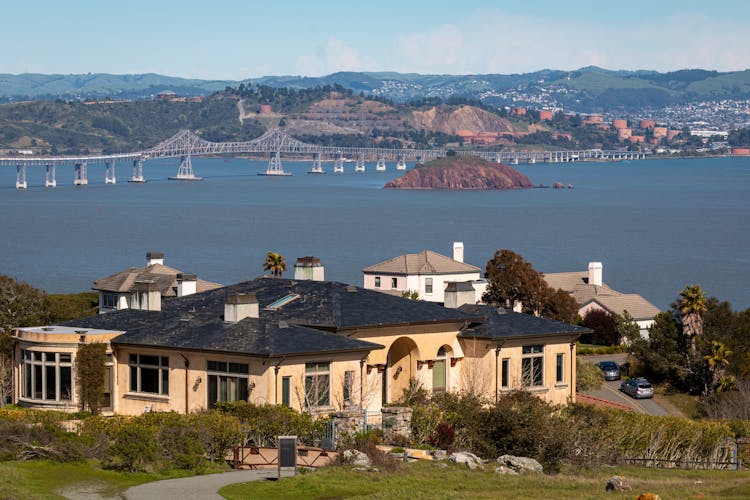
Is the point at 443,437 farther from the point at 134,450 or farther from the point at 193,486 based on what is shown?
the point at 193,486

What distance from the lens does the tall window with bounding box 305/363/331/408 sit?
29072 millimetres

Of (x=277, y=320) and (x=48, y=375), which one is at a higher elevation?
(x=277, y=320)

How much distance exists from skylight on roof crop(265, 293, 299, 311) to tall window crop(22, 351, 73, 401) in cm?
456

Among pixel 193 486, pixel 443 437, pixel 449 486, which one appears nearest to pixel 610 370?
pixel 443 437

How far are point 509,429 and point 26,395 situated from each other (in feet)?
34.8

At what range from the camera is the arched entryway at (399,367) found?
32.6 meters

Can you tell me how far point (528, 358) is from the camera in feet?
113

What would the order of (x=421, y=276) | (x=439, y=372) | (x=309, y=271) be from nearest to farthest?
Result: (x=439, y=372) < (x=309, y=271) < (x=421, y=276)

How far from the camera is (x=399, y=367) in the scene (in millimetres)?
33094

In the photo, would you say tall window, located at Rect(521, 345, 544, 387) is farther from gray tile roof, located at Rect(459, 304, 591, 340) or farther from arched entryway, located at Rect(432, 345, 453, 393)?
arched entryway, located at Rect(432, 345, 453, 393)

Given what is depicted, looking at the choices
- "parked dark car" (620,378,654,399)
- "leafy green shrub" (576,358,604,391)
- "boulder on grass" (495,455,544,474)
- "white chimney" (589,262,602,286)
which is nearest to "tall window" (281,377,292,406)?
"boulder on grass" (495,455,544,474)

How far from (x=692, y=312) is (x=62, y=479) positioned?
34.3 m

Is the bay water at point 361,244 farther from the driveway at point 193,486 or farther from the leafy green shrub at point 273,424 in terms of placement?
the driveway at point 193,486

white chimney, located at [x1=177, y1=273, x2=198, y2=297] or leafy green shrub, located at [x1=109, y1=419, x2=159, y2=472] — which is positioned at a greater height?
leafy green shrub, located at [x1=109, y1=419, x2=159, y2=472]
